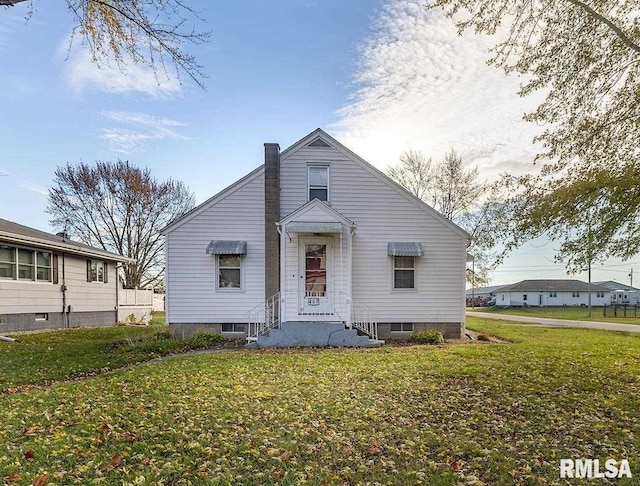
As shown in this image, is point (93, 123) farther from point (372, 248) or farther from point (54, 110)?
point (372, 248)

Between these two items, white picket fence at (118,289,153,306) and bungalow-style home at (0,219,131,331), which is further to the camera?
white picket fence at (118,289,153,306)

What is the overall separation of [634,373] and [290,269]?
856 cm

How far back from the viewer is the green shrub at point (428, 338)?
1244 cm

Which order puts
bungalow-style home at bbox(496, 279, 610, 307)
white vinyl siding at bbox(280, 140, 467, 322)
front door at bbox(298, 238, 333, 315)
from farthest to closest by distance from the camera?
1. bungalow-style home at bbox(496, 279, 610, 307)
2. white vinyl siding at bbox(280, 140, 467, 322)
3. front door at bbox(298, 238, 333, 315)

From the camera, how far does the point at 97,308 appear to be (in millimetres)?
19797

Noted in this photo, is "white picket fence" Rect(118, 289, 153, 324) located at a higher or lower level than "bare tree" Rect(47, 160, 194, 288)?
lower

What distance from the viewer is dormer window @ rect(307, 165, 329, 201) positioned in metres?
13.4

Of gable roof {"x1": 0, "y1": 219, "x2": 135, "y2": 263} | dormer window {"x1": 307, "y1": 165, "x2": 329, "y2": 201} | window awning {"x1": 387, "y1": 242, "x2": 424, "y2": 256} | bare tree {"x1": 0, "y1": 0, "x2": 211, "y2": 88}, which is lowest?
window awning {"x1": 387, "y1": 242, "x2": 424, "y2": 256}

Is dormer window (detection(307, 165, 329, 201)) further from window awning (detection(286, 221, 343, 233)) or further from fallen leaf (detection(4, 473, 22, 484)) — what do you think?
fallen leaf (detection(4, 473, 22, 484))

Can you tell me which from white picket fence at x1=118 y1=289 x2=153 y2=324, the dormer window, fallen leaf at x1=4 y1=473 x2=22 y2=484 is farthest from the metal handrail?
white picket fence at x1=118 y1=289 x2=153 y2=324

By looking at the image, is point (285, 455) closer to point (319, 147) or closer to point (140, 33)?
point (140, 33)

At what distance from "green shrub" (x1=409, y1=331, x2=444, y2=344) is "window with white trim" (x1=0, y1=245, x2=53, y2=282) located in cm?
1497

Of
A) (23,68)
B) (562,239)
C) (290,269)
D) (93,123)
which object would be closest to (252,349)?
(290,269)

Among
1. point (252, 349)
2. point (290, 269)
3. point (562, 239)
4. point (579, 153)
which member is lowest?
point (252, 349)
